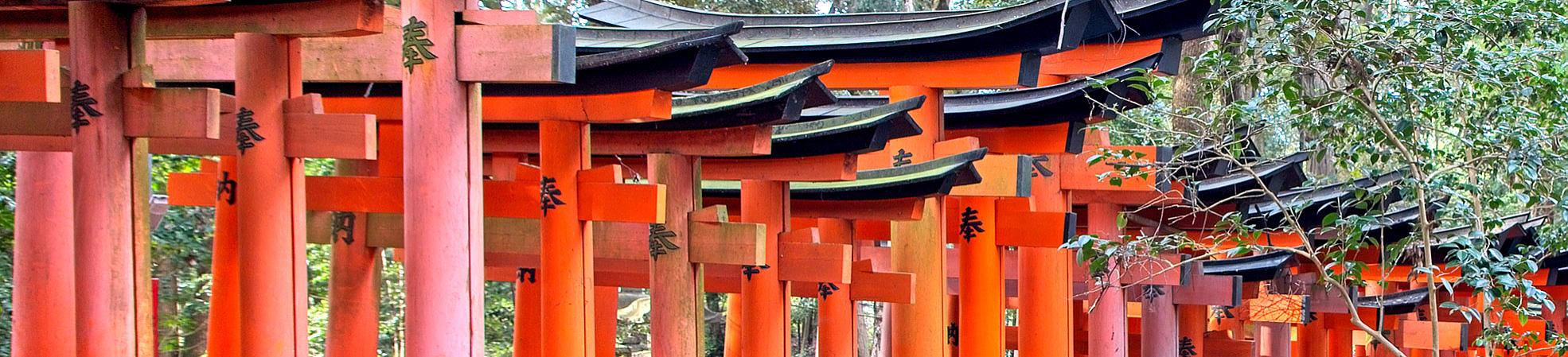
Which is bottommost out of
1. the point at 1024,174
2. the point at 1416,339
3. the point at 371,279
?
the point at 1416,339

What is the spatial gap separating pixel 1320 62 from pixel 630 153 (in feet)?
9.86

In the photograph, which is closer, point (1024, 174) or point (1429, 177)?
point (1429, 177)

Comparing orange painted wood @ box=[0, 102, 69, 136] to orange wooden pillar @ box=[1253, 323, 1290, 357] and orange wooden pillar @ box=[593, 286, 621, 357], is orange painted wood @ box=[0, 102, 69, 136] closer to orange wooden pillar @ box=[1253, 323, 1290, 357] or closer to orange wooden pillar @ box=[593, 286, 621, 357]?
orange wooden pillar @ box=[593, 286, 621, 357]

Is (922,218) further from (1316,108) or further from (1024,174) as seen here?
(1316,108)

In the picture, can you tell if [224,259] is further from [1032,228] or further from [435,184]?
[1032,228]

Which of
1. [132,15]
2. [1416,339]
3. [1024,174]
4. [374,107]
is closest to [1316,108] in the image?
[1024,174]

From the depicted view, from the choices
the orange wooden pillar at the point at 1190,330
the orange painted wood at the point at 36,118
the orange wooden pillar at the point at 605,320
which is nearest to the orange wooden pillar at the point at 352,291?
the orange wooden pillar at the point at 605,320

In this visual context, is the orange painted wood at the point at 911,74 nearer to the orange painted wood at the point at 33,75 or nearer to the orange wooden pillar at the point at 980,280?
the orange wooden pillar at the point at 980,280

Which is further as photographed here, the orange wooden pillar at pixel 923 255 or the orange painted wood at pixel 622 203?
the orange wooden pillar at pixel 923 255

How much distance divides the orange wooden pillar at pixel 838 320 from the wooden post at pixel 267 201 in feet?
12.7

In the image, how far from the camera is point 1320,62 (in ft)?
20.9

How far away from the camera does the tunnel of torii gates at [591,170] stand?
483cm

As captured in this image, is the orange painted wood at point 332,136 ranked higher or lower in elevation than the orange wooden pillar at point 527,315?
higher

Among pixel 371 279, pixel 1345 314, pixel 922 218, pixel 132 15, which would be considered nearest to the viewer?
pixel 132 15
